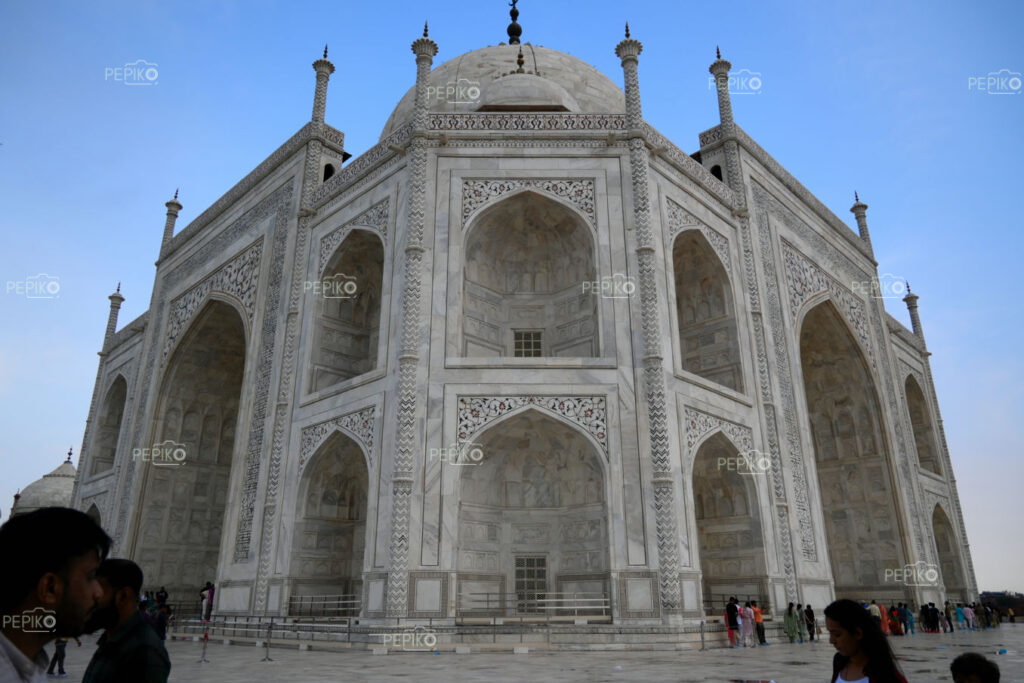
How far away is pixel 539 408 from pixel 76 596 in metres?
11.7

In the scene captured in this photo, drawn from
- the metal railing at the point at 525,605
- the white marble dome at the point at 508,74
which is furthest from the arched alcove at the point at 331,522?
the white marble dome at the point at 508,74

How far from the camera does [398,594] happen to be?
11.8 meters

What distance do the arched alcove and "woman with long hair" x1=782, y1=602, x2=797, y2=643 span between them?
28.2ft

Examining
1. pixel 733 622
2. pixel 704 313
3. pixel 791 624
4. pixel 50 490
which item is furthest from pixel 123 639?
pixel 50 490

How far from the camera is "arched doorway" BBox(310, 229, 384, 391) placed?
16.5 metres

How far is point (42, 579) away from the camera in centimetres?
156

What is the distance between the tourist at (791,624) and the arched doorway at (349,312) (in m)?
10.4

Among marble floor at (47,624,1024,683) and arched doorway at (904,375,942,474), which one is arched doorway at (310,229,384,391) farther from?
arched doorway at (904,375,942,474)

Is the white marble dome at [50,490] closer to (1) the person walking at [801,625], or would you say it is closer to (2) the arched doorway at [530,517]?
(2) the arched doorway at [530,517]

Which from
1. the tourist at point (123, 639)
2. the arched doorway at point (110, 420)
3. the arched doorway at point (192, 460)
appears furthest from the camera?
the arched doorway at point (110, 420)

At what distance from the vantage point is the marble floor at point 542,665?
7.17 meters

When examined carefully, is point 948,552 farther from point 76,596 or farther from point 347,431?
point 76,596

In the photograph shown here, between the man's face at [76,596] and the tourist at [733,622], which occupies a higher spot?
the man's face at [76,596]

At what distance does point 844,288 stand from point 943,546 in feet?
36.4
